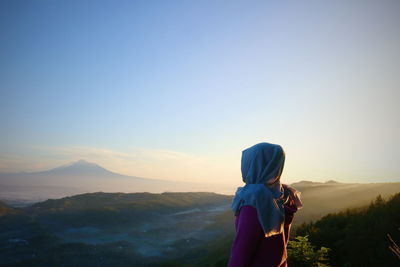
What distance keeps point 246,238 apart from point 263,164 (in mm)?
563

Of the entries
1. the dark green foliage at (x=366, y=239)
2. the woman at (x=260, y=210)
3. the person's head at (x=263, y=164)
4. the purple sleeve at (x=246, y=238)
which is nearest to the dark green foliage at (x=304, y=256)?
the dark green foliage at (x=366, y=239)

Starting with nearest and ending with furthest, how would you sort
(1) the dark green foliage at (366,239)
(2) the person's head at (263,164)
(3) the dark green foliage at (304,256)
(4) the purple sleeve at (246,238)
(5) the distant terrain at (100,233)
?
1. (4) the purple sleeve at (246,238)
2. (2) the person's head at (263,164)
3. (3) the dark green foliage at (304,256)
4. (1) the dark green foliage at (366,239)
5. (5) the distant terrain at (100,233)

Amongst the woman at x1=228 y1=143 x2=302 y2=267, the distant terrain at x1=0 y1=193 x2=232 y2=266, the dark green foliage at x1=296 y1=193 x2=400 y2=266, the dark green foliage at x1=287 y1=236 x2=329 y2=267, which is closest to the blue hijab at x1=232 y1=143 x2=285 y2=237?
the woman at x1=228 y1=143 x2=302 y2=267

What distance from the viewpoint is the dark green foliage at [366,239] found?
250 inches

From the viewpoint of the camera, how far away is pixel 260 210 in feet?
6.21

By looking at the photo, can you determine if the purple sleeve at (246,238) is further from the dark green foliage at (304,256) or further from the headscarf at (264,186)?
the dark green foliage at (304,256)

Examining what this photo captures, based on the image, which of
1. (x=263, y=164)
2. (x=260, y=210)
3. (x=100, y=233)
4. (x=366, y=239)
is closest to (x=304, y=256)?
(x=366, y=239)

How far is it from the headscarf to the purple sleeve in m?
0.04

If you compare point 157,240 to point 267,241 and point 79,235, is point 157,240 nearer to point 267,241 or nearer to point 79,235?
point 79,235

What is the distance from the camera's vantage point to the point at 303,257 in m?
6.20

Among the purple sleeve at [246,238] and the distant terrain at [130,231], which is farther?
the distant terrain at [130,231]

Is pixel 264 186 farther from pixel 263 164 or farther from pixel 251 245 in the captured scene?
pixel 251 245

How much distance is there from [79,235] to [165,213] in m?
16.4

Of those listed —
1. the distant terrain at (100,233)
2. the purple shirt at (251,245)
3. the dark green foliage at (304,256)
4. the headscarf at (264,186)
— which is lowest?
the distant terrain at (100,233)
